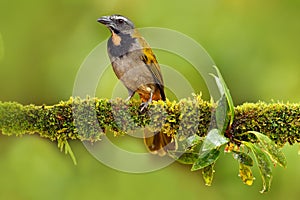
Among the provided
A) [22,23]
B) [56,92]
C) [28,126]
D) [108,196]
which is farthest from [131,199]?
[28,126]

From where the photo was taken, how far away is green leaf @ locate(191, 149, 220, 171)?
1.51m

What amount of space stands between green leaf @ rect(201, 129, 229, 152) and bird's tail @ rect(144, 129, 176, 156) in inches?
12.5

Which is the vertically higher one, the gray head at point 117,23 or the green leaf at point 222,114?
the gray head at point 117,23

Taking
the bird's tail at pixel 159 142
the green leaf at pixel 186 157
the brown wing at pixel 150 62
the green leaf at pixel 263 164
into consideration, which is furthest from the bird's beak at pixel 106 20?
the green leaf at pixel 263 164

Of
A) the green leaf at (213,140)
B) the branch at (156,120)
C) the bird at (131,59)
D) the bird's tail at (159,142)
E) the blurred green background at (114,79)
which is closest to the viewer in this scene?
the green leaf at (213,140)

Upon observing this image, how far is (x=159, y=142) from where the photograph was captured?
1.83 m

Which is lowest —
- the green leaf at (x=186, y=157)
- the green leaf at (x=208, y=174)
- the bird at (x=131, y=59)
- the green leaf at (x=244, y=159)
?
the green leaf at (x=208, y=174)

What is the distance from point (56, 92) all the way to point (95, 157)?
1.34 ft

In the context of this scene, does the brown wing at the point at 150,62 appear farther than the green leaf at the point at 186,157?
Yes

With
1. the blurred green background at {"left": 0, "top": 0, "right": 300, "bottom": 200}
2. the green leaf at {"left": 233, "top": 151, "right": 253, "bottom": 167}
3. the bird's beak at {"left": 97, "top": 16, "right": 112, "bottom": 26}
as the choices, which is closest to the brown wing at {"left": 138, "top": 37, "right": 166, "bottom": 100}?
the bird's beak at {"left": 97, "top": 16, "right": 112, "bottom": 26}

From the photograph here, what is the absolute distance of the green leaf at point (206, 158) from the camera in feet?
4.94

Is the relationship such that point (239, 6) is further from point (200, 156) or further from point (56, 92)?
point (200, 156)

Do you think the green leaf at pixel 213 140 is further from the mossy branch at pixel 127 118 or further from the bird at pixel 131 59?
the bird at pixel 131 59

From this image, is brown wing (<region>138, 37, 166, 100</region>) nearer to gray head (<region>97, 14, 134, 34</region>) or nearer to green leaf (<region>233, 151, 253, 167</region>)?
gray head (<region>97, 14, 134, 34</region>)
